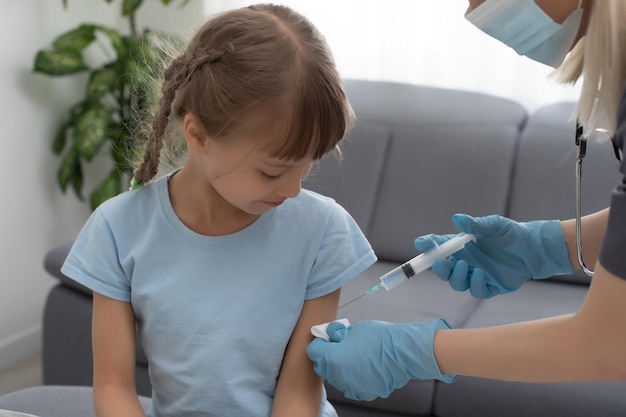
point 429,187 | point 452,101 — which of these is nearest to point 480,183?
point 429,187

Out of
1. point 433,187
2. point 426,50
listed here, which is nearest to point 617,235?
point 433,187

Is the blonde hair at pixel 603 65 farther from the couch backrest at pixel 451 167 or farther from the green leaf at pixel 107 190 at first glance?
the green leaf at pixel 107 190

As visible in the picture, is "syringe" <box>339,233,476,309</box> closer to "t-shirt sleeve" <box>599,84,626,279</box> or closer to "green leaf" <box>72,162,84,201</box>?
"t-shirt sleeve" <box>599,84,626,279</box>

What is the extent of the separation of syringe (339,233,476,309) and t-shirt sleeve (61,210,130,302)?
1.25ft

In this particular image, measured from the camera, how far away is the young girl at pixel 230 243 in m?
1.25

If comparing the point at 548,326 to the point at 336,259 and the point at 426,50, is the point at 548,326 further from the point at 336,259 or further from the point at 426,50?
the point at 426,50

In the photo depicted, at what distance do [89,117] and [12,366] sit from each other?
0.93m

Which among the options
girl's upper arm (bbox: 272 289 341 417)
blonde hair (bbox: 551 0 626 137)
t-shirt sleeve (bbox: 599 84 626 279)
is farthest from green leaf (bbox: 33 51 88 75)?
t-shirt sleeve (bbox: 599 84 626 279)

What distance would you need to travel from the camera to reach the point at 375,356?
1.38m

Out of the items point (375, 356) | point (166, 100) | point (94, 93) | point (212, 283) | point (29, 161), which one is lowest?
point (29, 161)

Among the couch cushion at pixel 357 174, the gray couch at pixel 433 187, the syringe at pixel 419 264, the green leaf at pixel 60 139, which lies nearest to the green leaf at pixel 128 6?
the green leaf at pixel 60 139

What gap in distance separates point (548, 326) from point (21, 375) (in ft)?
7.63

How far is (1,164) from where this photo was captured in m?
3.10

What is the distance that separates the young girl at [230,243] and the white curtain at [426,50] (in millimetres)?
1768
